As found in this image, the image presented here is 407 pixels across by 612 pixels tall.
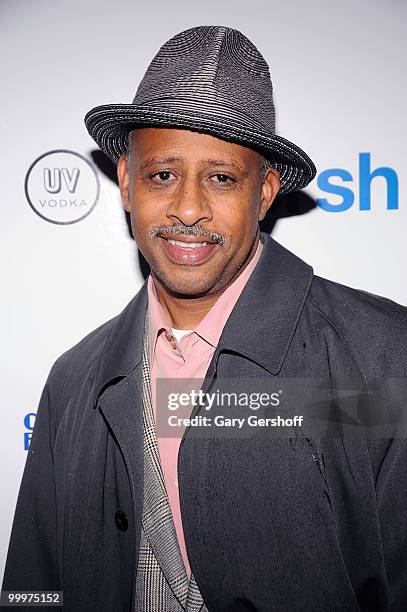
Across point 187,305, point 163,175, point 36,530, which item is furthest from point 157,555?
point 163,175

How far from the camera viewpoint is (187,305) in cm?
124

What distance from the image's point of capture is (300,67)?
4.61 ft

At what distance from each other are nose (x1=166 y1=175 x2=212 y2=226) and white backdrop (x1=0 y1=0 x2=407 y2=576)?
1.43 feet

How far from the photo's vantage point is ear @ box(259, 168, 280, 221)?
1.19 m

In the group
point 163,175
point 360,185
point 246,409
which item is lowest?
point 246,409

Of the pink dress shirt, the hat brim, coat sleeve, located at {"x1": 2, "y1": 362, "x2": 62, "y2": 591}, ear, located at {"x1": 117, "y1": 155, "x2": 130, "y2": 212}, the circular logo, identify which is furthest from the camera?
the circular logo

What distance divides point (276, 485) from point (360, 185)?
76 cm

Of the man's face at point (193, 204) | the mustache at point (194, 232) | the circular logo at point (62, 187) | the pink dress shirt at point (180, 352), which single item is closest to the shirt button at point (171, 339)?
the pink dress shirt at point (180, 352)

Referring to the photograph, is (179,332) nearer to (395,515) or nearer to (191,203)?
(191,203)

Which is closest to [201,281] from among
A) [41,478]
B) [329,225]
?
[329,225]

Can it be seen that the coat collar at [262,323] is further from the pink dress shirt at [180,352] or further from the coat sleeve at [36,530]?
the coat sleeve at [36,530]

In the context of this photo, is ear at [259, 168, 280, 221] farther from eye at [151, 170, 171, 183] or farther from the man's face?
eye at [151, 170, 171, 183]

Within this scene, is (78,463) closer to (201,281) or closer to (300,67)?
(201,281)

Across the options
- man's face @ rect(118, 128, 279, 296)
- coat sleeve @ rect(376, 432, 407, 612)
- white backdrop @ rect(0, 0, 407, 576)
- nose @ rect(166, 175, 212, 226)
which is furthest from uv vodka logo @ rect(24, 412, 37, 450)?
coat sleeve @ rect(376, 432, 407, 612)
